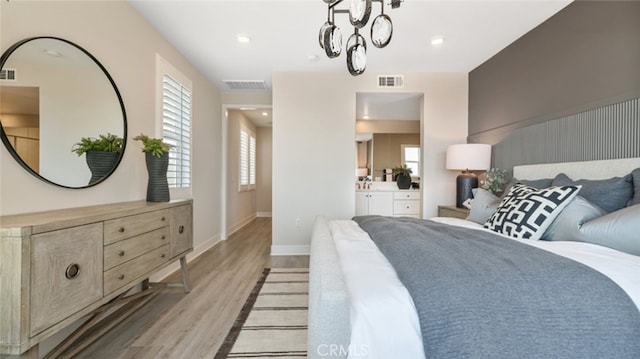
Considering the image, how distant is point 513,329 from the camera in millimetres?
827

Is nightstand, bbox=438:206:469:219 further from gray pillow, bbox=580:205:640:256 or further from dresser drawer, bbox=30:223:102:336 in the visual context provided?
dresser drawer, bbox=30:223:102:336

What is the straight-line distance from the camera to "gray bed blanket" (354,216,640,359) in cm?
81

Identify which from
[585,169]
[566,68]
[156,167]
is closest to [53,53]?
[156,167]

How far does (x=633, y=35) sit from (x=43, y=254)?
12.2ft

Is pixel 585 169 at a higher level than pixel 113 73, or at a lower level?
lower

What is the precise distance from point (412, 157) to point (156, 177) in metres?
4.20

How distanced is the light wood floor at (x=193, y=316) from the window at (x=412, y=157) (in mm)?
2724

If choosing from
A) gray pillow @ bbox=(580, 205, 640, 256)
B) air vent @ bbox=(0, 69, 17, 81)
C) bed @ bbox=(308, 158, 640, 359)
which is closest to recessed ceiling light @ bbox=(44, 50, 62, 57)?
air vent @ bbox=(0, 69, 17, 81)

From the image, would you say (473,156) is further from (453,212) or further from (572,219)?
(572,219)

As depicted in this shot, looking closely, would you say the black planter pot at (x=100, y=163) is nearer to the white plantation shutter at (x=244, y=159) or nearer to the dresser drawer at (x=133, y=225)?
the dresser drawer at (x=133, y=225)

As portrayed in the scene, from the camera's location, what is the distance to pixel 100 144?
1991 mm

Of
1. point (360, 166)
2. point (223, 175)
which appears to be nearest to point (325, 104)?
point (360, 166)

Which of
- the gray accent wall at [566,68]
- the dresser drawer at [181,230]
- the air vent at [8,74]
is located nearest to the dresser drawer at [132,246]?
the dresser drawer at [181,230]

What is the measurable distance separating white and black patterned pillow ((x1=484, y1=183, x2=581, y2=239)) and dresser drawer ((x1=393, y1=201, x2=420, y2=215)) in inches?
93.2
